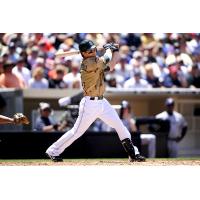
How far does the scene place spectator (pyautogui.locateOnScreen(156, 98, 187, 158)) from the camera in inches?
610

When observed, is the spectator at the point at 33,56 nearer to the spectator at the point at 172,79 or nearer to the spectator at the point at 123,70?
the spectator at the point at 123,70

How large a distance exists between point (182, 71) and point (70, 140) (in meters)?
7.59

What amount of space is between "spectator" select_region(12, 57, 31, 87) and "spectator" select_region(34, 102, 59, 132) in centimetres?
196

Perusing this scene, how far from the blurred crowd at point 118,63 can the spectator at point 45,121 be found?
1676 mm

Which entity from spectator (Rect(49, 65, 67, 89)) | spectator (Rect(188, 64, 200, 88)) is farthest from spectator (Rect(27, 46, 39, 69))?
spectator (Rect(188, 64, 200, 88))

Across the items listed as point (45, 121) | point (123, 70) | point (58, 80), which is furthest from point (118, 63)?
point (45, 121)

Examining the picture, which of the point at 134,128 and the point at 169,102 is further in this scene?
the point at 169,102

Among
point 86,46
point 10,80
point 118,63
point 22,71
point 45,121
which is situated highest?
point 86,46

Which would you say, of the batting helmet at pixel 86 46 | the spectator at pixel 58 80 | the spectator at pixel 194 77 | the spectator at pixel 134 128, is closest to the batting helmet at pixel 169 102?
the spectator at pixel 134 128

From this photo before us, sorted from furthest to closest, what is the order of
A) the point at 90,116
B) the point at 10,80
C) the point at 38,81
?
the point at 38,81
the point at 10,80
the point at 90,116

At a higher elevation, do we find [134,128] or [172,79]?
[172,79]

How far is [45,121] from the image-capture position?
564 inches

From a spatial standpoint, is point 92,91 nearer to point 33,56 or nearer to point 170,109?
point 170,109

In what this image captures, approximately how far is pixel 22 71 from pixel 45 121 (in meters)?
2.38
